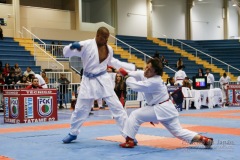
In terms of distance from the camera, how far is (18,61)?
17.8 meters

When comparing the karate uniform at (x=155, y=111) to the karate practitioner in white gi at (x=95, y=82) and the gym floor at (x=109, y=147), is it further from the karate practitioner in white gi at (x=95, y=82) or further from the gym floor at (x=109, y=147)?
the karate practitioner in white gi at (x=95, y=82)

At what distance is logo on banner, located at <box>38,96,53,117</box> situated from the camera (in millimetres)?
10125

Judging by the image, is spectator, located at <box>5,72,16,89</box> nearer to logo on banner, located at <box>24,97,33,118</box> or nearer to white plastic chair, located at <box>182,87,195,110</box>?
logo on banner, located at <box>24,97,33,118</box>

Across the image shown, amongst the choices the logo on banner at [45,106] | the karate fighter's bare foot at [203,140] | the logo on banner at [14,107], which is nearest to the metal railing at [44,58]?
the logo on banner at [45,106]

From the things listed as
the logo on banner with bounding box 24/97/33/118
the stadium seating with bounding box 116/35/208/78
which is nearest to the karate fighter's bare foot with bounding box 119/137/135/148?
the logo on banner with bounding box 24/97/33/118

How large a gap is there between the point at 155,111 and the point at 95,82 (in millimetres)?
1110

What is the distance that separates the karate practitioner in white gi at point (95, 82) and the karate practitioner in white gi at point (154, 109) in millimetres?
355

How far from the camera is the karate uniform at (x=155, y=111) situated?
5.42 metres

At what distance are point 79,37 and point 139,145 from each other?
17537mm

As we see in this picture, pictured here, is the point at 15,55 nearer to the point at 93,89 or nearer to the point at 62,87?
the point at 62,87

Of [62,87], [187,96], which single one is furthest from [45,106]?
[187,96]

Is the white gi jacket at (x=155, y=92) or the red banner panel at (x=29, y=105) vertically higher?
the white gi jacket at (x=155, y=92)

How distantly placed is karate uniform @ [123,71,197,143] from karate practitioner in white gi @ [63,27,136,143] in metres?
0.35

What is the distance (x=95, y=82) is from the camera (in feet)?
19.8
